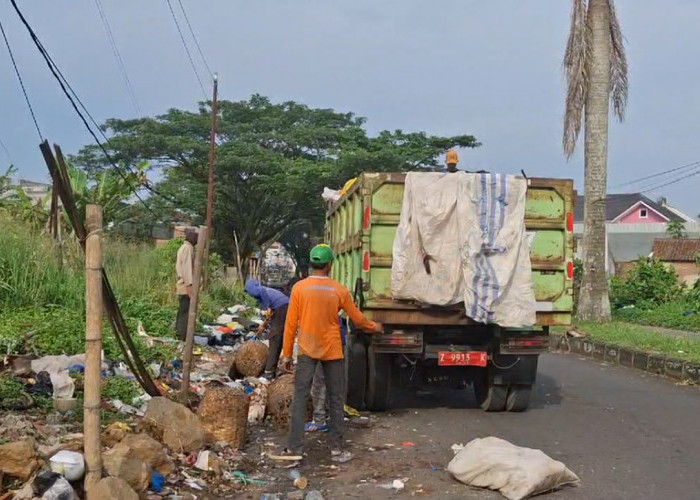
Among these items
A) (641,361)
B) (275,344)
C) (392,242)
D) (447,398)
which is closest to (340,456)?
(392,242)

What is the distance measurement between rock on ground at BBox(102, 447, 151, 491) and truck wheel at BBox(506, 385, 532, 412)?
14.9ft

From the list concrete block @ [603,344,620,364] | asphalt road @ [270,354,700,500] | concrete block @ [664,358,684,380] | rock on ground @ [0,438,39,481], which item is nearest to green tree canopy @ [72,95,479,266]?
concrete block @ [603,344,620,364]

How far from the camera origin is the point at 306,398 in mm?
6547

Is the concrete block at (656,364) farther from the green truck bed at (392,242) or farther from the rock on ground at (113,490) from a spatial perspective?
the rock on ground at (113,490)

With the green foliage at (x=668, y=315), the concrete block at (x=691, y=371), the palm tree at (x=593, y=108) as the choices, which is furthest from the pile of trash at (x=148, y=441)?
the green foliage at (x=668, y=315)

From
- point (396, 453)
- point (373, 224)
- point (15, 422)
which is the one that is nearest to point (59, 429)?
point (15, 422)

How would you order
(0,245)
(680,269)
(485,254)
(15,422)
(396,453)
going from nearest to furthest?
(15,422) → (396,453) → (485,254) → (0,245) → (680,269)

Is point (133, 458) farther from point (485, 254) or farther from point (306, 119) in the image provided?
point (306, 119)

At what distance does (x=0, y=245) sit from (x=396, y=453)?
722cm

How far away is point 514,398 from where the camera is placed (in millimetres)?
8461

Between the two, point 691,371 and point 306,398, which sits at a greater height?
point 306,398

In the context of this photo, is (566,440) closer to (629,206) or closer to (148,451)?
(148,451)

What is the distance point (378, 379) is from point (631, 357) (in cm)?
657

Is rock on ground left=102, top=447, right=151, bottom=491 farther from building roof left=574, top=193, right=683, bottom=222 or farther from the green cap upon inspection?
building roof left=574, top=193, right=683, bottom=222
